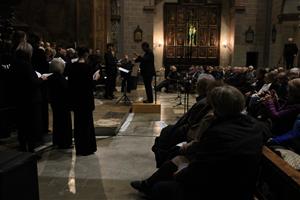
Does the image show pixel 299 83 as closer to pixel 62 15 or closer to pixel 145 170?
pixel 145 170


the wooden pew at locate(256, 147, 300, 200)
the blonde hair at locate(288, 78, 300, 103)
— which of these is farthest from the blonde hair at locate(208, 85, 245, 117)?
the blonde hair at locate(288, 78, 300, 103)

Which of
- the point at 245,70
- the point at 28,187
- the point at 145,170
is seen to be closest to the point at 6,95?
the point at 145,170

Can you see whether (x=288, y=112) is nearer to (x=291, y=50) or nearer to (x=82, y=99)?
(x=82, y=99)

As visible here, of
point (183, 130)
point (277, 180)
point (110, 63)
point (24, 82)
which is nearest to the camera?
point (277, 180)

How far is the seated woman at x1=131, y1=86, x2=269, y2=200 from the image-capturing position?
2596 mm

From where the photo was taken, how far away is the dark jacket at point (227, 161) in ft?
8.50

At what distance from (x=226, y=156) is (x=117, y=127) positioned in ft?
16.7

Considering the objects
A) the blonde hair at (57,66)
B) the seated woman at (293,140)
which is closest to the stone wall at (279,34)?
the blonde hair at (57,66)

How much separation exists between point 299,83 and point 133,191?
85.0 inches

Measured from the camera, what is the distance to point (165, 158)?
425cm

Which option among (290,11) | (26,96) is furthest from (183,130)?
(290,11)

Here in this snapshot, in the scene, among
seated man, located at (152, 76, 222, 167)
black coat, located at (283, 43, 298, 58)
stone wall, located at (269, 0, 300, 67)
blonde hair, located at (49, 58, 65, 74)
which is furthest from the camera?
stone wall, located at (269, 0, 300, 67)

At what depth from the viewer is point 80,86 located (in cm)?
556

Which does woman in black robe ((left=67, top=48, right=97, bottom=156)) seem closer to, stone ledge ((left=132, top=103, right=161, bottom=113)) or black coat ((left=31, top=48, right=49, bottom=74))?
black coat ((left=31, top=48, right=49, bottom=74))
